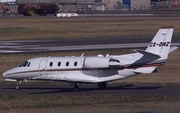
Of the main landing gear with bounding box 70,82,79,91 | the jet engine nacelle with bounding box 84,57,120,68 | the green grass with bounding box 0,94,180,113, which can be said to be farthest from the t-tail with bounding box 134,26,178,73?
the main landing gear with bounding box 70,82,79,91

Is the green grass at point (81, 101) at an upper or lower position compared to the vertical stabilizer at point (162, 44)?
lower

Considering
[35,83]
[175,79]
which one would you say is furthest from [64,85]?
[175,79]

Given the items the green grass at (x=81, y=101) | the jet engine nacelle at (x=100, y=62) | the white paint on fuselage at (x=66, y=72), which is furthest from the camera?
the white paint on fuselage at (x=66, y=72)

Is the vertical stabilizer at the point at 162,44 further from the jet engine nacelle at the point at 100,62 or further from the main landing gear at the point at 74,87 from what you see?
the main landing gear at the point at 74,87

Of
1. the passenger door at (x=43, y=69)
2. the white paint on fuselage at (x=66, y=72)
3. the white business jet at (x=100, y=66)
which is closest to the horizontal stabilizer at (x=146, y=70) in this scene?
the white business jet at (x=100, y=66)

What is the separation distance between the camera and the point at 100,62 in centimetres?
3384

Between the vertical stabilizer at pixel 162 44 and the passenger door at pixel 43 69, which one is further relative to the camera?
the passenger door at pixel 43 69

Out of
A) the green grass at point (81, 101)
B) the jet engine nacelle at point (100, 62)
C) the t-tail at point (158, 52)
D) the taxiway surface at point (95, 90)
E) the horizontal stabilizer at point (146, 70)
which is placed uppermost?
the t-tail at point (158, 52)

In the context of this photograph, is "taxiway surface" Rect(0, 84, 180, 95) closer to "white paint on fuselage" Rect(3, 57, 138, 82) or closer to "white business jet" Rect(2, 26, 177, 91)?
"white business jet" Rect(2, 26, 177, 91)

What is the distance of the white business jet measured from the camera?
109ft

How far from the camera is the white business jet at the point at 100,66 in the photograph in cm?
3325

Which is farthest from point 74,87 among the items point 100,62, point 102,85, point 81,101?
point 81,101

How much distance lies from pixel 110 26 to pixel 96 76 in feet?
177

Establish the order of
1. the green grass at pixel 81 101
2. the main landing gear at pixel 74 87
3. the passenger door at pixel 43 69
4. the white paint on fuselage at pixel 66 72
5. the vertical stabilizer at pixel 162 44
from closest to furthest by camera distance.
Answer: the green grass at pixel 81 101 → the vertical stabilizer at pixel 162 44 → the white paint on fuselage at pixel 66 72 → the main landing gear at pixel 74 87 → the passenger door at pixel 43 69
